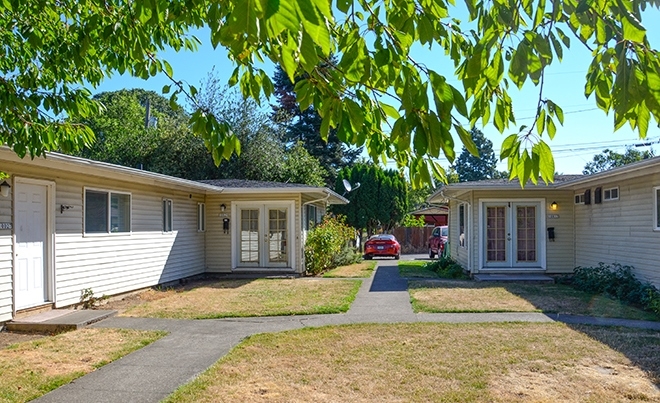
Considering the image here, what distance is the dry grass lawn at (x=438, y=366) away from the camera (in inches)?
178

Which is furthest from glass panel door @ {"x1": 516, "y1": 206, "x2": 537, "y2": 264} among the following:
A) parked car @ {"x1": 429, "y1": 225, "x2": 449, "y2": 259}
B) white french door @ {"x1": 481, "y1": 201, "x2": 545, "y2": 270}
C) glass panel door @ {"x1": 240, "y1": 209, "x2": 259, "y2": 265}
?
parked car @ {"x1": 429, "y1": 225, "x2": 449, "y2": 259}

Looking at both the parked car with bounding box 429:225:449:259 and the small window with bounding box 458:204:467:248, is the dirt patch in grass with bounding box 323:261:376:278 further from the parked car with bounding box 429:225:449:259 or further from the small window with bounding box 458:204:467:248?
the parked car with bounding box 429:225:449:259

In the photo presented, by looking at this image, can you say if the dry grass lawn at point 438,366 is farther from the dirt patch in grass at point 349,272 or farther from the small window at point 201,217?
the small window at point 201,217

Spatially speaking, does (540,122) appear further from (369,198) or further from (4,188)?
(369,198)

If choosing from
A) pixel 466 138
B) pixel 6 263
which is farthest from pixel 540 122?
pixel 6 263

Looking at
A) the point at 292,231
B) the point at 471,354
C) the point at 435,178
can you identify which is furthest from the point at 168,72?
the point at 292,231

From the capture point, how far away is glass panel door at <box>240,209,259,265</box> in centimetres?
1481

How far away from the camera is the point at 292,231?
14.4 metres

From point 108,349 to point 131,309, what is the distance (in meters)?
3.00

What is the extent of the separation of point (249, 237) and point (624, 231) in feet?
32.2

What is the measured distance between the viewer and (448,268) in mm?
15211

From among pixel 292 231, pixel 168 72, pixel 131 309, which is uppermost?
pixel 168 72

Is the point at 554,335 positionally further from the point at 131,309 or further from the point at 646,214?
the point at 131,309

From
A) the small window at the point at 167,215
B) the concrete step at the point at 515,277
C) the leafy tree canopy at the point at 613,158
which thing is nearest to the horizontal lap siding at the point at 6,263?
the small window at the point at 167,215
